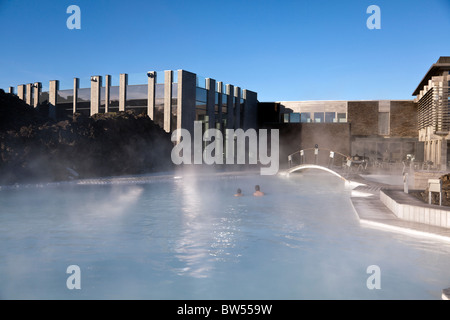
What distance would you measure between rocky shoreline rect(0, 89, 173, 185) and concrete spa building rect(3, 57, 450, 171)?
3035 millimetres

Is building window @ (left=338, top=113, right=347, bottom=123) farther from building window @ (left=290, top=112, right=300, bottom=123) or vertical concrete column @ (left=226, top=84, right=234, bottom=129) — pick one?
vertical concrete column @ (left=226, top=84, right=234, bottom=129)

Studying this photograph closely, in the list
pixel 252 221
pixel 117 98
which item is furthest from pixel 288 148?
pixel 252 221

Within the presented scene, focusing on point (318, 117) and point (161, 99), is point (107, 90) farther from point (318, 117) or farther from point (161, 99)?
point (318, 117)

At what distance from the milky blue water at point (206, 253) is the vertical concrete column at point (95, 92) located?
20.1m

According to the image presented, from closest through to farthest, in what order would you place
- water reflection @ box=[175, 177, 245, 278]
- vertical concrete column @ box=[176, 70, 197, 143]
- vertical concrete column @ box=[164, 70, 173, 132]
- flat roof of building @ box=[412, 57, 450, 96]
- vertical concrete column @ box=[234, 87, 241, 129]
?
water reflection @ box=[175, 177, 245, 278]
flat roof of building @ box=[412, 57, 450, 96]
vertical concrete column @ box=[176, 70, 197, 143]
vertical concrete column @ box=[164, 70, 173, 132]
vertical concrete column @ box=[234, 87, 241, 129]

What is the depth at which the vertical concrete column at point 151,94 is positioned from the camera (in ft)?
97.7

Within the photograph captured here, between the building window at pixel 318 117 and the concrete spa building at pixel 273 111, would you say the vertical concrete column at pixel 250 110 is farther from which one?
the building window at pixel 318 117

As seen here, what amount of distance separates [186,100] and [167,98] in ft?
4.86

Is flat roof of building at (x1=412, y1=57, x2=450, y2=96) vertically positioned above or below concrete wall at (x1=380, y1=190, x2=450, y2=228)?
above

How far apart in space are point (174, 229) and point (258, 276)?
13.6ft

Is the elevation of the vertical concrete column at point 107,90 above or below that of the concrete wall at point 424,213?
above

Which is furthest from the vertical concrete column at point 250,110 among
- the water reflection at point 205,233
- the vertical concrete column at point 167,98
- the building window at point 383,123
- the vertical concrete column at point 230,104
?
the water reflection at point 205,233

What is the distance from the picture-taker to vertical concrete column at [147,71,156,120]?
97.7 feet

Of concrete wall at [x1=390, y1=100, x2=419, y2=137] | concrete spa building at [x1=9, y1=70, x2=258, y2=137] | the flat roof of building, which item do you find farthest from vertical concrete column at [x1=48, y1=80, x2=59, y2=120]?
concrete wall at [x1=390, y1=100, x2=419, y2=137]
